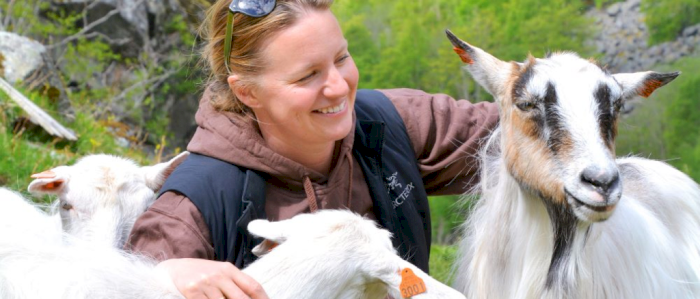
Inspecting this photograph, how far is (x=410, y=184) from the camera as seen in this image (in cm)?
390

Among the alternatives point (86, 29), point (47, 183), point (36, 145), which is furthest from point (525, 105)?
point (86, 29)

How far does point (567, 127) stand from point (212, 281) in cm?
142

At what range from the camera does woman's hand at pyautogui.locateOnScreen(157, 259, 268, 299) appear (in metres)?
2.85

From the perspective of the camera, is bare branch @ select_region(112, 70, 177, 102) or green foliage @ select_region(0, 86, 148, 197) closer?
green foliage @ select_region(0, 86, 148, 197)

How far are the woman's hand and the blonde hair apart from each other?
90 centimetres

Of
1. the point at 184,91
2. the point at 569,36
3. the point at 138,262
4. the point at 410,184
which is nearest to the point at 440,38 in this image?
the point at 569,36

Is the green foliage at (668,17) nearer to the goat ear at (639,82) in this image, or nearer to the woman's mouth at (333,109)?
the goat ear at (639,82)

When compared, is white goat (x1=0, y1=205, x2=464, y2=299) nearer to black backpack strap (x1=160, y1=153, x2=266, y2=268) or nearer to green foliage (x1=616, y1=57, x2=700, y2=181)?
black backpack strap (x1=160, y1=153, x2=266, y2=268)

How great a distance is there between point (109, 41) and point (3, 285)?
413 inches

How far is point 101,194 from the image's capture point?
441 cm

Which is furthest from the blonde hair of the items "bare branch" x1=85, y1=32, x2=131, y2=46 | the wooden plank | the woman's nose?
"bare branch" x1=85, y1=32, x2=131, y2=46

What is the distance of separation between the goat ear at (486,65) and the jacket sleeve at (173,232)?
131 cm

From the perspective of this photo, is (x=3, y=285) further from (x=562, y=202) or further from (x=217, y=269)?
(x=562, y=202)

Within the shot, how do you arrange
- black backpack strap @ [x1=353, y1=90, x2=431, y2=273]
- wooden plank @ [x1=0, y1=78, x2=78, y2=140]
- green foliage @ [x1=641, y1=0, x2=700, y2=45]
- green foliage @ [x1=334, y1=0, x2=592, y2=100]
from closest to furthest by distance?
black backpack strap @ [x1=353, y1=90, x2=431, y2=273] < wooden plank @ [x1=0, y1=78, x2=78, y2=140] < green foliage @ [x1=334, y1=0, x2=592, y2=100] < green foliage @ [x1=641, y1=0, x2=700, y2=45]
